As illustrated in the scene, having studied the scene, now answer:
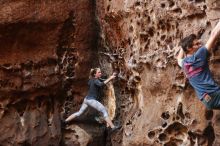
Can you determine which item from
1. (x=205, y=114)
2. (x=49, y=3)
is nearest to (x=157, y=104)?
(x=205, y=114)

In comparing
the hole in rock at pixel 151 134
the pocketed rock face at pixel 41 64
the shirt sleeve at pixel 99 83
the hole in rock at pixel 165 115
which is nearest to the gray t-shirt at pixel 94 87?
the shirt sleeve at pixel 99 83

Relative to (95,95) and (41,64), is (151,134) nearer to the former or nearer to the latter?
(95,95)

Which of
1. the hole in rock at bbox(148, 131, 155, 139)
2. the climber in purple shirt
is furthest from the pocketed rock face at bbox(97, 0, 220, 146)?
the climber in purple shirt

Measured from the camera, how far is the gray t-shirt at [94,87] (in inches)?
310

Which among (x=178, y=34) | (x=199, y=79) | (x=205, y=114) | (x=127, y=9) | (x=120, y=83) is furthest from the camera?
(x=120, y=83)

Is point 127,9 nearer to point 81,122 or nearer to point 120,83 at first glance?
point 120,83

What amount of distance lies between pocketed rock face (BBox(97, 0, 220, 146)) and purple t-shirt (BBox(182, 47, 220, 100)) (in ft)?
1.77

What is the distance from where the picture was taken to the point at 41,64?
8344mm

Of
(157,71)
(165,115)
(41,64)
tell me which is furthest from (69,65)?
(165,115)

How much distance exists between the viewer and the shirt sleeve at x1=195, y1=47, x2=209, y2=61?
4.91 meters

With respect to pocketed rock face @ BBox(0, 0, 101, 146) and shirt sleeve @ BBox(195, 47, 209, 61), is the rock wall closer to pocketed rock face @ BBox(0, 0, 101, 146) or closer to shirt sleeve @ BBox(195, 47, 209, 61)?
pocketed rock face @ BBox(0, 0, 101, 146)

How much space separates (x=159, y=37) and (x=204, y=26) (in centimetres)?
98

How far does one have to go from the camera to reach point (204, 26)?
19.3 ft

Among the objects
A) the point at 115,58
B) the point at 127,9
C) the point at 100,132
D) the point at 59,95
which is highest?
the point at 127,9
